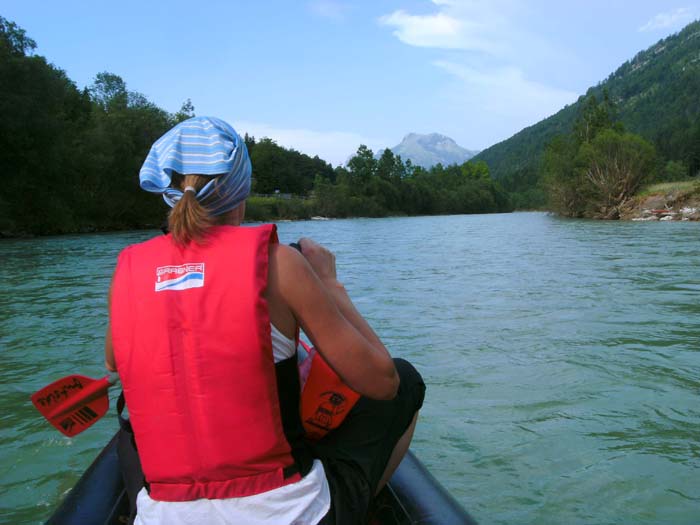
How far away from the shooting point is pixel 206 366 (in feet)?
4.55

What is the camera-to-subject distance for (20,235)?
3175 centimetres

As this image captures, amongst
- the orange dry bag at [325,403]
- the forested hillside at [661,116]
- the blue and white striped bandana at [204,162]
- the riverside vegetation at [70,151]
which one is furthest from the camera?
the forested hillside at [661,116]

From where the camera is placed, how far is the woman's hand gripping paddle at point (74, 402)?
2.15m

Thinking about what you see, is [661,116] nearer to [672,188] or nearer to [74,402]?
[672,188]

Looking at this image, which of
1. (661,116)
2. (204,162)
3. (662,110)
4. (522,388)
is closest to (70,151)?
(522,388)

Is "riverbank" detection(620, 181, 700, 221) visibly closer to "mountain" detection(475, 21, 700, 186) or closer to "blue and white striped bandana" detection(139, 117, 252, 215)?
"blue and white striped bandana" detection(139, 117, 252, 215)

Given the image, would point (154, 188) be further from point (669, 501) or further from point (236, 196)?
Result: point (669, 501)

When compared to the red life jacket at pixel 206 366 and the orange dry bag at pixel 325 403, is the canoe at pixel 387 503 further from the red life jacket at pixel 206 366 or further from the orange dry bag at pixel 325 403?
the red life jacket at pixel 206 366

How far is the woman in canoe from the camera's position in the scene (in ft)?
4.55

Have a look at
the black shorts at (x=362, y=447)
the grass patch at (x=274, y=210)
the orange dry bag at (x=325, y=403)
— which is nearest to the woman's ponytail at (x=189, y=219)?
the orange dry bag at (x=325, y=403)

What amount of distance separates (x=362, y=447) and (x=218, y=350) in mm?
641

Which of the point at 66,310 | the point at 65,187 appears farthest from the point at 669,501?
the point at 65,187

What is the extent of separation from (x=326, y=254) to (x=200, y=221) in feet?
1.40

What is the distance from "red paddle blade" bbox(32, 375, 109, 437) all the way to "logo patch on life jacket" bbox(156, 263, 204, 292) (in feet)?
3.14
